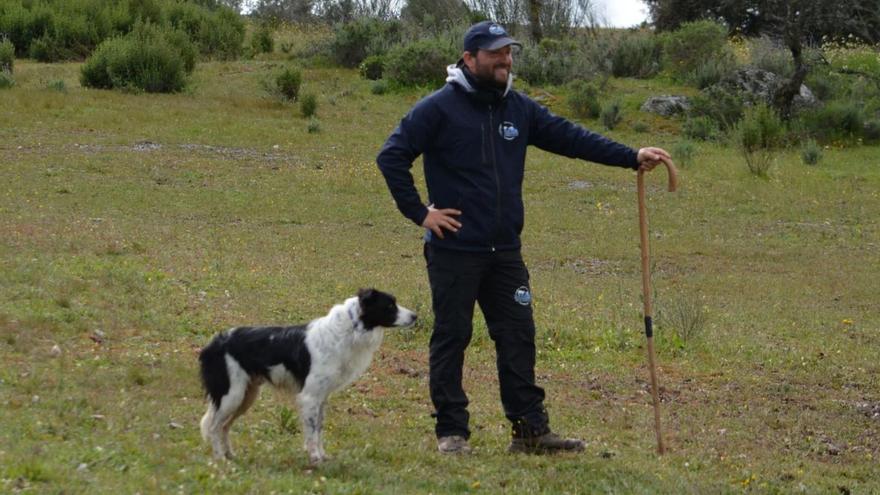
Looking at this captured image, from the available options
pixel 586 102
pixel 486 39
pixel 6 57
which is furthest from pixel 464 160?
pixel 6 57

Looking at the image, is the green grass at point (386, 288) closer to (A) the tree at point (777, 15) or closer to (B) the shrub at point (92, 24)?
(A) the tree at point (777, 15)

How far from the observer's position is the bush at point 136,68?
100 feet

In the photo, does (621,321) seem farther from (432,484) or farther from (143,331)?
(432,484)

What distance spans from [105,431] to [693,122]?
76.1 ft

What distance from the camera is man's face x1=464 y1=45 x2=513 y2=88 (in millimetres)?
6859

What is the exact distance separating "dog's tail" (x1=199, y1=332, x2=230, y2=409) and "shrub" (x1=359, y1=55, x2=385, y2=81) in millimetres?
28061

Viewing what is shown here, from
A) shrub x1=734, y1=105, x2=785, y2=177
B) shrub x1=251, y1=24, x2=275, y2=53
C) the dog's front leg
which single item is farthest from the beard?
shrub x1=251, y1=24, x2=275, y2=53

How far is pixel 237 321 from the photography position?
434 inches

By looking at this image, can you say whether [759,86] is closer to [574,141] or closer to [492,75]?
[574,141]

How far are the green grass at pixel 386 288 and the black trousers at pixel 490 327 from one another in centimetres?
27

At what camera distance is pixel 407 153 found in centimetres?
697

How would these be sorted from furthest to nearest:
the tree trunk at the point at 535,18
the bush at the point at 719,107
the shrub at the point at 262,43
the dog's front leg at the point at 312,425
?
the tree trunk at the point at 535,18, the shrub at the point at 262,43, the bush at the point at 719,107, the dog's front leg at the point at 312,425

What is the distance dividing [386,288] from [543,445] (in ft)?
21.0

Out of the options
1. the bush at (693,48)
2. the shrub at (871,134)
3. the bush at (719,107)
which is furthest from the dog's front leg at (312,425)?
the bush at (693,48)
